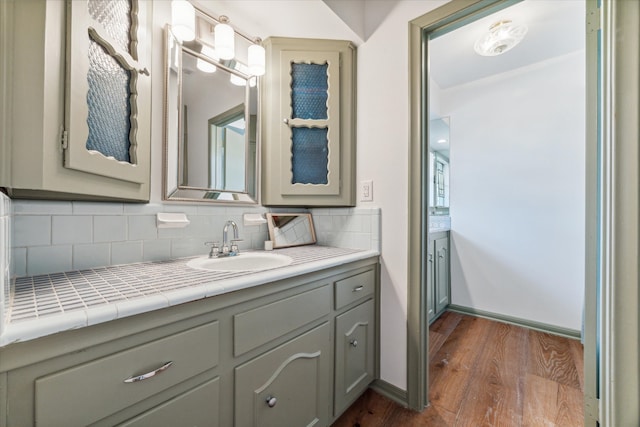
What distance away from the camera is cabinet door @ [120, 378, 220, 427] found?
0.61m

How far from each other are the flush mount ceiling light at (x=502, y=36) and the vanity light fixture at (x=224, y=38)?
6.14ft

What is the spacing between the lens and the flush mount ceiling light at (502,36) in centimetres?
182

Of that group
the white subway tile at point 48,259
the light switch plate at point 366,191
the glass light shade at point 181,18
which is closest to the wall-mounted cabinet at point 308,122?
the light switch plate at point 366,191

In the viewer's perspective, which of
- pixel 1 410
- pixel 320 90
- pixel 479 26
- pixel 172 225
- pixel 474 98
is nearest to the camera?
pixel 1 410

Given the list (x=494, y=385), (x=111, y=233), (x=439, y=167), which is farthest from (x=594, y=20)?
(x=439, y=167)

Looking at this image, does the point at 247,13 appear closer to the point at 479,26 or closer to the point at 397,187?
the point at 397,187

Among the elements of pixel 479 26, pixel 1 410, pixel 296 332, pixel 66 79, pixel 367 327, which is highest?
pixel 479 26

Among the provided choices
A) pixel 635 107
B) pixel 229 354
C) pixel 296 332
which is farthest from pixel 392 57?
pixel 229 354

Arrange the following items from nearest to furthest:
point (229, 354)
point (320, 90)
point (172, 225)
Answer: point (229, 354) → point (172, 225) → point (320, 90)

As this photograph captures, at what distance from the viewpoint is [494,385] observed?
1.52 meters

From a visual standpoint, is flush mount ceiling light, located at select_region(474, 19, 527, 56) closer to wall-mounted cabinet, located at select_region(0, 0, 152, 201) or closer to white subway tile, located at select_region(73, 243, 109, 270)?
wall-mounted cabinet, located at select_region(0, 0, 152, 201)

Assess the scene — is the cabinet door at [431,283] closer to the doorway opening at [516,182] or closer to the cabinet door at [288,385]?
the doorway opening at [516,182]

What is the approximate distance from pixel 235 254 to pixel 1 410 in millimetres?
882

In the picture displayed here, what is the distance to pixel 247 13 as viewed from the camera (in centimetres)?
144
